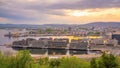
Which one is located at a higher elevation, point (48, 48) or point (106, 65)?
point (106, 65)

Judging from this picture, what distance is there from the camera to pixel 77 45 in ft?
132

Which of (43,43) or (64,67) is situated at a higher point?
(64,67)

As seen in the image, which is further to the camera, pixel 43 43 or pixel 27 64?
pixel 43 43

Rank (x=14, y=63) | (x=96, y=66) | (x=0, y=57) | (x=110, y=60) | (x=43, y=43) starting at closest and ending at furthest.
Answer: (x=110, y=60)
(x=96, y=66)
(x=14, y=63)
(x=0, y=57)
(x=43, y=43)

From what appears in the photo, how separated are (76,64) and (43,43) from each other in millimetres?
34369

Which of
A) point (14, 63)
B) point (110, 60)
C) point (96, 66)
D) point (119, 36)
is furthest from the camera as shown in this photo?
point (119, 36)

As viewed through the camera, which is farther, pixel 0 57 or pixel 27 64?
pixel 0 57

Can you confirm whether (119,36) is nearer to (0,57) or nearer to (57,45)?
(57,45)

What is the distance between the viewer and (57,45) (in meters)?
41.6

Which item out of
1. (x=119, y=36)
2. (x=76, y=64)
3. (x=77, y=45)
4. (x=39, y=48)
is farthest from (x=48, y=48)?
(x=76, y=64)

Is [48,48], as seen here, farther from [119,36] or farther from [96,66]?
[96,66]

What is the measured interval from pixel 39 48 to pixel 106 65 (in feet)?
113

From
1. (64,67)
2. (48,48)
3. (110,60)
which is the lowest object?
(48,48)

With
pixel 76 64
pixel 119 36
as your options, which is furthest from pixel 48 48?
pixel 76 64
